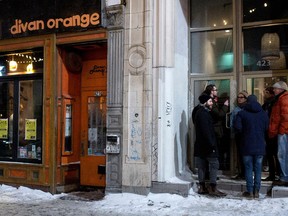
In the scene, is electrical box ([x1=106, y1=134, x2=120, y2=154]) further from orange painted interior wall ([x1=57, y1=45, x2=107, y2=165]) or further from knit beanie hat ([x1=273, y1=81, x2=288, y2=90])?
knit beanie hat ([x1=273, y1=81, x2=288, y2=90])

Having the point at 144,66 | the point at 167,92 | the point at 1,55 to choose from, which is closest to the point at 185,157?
the point at 167,92

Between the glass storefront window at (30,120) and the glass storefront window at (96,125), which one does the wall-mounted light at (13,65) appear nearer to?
the glass storefront window at (30,120)

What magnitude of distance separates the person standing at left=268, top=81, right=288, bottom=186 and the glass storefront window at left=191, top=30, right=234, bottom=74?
1.52 m

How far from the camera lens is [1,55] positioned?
10430 mm

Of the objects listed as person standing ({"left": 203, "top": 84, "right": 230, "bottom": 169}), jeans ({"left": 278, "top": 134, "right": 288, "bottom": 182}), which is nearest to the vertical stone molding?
person standing ({"left": 203, "top": 84, "right": 230, "bottom": 169})

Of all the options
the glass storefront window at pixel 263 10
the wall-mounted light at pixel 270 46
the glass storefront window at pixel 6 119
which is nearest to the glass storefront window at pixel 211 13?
the glass storefront window at pixel 263 10

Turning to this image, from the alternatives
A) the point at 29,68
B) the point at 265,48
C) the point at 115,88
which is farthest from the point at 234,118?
the point at 29,68

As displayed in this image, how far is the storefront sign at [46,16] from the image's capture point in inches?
350

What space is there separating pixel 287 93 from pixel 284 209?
2.16m

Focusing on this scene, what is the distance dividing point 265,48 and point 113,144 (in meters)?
3.75

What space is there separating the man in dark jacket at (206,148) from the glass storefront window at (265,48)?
1564 mm

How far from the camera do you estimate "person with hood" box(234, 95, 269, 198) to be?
761cm

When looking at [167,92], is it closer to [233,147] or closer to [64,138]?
[233,147]

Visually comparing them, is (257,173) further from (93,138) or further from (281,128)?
(93,138)
